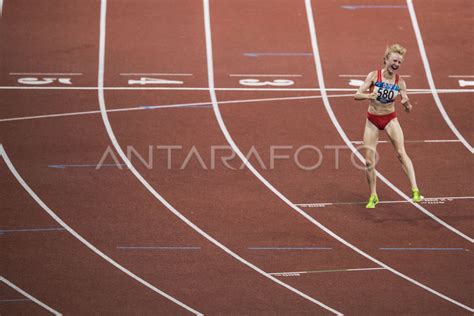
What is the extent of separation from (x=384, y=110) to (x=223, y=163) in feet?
9.26

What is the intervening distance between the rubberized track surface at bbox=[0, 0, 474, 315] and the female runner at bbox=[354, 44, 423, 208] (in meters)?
0.54

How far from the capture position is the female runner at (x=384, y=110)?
54.7 feet

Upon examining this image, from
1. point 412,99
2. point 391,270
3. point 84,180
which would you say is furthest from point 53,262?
point 412,99

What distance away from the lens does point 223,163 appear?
61.1 ft

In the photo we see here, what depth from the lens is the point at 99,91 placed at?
20.9m

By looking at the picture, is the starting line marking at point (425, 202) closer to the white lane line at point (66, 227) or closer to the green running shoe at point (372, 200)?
the green running shoe at point (372, 200)

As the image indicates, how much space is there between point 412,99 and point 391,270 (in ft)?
19.5

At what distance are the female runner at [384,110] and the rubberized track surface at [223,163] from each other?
540 millimetres

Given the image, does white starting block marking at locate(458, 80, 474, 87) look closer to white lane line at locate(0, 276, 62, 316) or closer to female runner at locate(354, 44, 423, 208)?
female runner at locate(354, 44, 423, 208)

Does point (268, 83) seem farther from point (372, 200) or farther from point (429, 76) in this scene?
point (372, 200)

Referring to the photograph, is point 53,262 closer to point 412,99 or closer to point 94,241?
point 94,241

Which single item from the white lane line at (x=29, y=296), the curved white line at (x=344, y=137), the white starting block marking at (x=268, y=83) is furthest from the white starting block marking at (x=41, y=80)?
the white lane line at (x=29, y=296)

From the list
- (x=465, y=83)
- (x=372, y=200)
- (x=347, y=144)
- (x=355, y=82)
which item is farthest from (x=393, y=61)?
(x=465, y=83)

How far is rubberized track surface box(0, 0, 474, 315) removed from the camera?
15.0m
